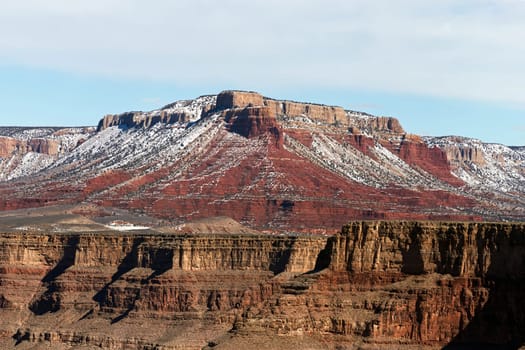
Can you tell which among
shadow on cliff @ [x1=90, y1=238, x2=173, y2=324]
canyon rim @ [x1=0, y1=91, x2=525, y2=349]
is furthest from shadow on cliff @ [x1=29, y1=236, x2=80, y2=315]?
shadow on cliff @ [x1=90, y1=238, x2=173, y2=324]

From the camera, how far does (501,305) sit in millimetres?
101312

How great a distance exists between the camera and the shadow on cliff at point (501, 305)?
100m

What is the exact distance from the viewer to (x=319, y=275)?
109 m

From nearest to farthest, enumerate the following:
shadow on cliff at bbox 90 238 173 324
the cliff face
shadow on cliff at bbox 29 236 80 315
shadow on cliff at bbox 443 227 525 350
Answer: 1. shadow on cliff at bbox 443 227 525 350
2. the cliff face
3. shadow on cliff at bbox 90 238 173 324
4. shadow on cliff at bbox 29 236 80 315

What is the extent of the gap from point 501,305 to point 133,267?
58216 millimetres

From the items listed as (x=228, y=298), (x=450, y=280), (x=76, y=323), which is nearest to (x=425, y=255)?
(x=450, y=280)

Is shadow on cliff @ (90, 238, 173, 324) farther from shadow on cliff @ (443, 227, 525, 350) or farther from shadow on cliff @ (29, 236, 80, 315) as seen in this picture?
shadow on cliff @ (443, 227, 525, 350)

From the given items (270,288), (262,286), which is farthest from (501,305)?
(262,286)

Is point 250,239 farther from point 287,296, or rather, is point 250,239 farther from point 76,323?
point 287,296

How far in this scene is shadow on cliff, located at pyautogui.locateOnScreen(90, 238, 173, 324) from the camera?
14700cm

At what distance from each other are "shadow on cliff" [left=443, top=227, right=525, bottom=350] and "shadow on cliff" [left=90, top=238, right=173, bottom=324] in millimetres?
48679

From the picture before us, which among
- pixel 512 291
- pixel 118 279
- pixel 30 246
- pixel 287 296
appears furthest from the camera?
pixel 30 246

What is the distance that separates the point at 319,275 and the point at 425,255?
22.1 ft

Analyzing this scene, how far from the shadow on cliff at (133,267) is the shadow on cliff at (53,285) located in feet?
15.6
